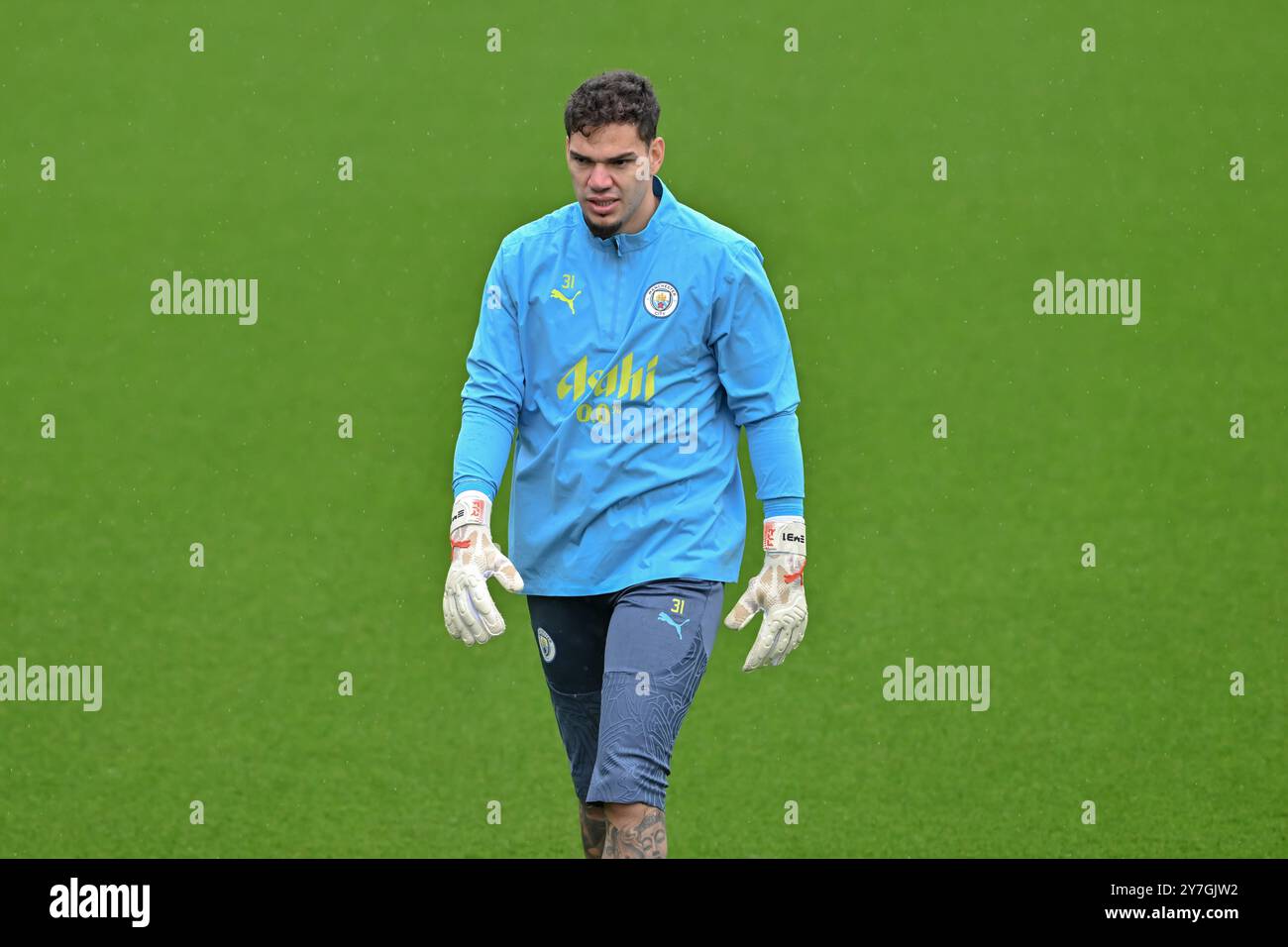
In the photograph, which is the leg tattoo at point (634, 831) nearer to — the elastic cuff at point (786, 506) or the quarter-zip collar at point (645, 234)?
the elastic cuff at point (786, 506)

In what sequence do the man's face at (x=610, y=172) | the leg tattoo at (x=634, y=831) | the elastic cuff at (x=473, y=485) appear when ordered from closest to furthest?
1. the leg tattoo at (x=634, y=831)
2. the man's face at (x=610, y=172)
3. the elastic cuff at (x=473, y=485)

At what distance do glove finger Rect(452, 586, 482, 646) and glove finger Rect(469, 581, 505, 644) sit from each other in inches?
0.5

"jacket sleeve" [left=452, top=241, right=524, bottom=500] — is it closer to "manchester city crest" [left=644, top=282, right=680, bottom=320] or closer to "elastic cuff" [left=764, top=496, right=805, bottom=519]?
"manchester city crest" [left=644, top=282, right=680, bottom=320]

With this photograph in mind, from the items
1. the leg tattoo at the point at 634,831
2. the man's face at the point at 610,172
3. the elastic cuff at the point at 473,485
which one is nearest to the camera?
the leg tattoo at the point at 634,831

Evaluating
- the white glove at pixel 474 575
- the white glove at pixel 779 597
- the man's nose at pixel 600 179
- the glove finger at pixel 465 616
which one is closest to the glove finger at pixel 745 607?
the white glove at pixel 779 597

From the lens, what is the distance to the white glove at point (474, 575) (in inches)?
154

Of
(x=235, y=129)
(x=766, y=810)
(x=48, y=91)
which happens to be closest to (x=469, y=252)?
(x=235, y=129)

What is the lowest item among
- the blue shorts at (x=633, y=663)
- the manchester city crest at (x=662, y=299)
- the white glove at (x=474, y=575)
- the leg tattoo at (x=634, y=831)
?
the leg tattoo at (x=634, y=831)

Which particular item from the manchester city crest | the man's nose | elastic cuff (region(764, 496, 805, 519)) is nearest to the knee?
elastic cuff (region(764, 496, 805, 519))

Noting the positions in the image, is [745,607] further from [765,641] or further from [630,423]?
[630,423]

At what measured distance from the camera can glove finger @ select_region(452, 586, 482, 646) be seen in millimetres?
3920

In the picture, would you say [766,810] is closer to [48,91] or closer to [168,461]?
[168,461]

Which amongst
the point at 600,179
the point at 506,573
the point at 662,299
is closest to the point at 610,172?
the point at 600,179

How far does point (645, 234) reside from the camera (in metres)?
4.11
